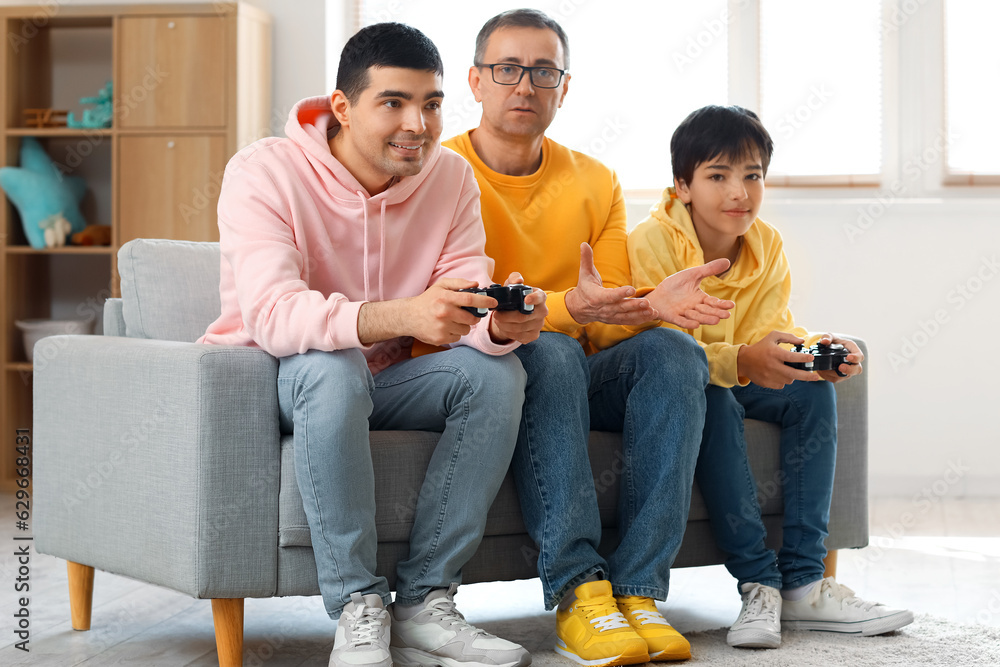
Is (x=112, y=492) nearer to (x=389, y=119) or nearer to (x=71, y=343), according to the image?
(x=71, y=343)

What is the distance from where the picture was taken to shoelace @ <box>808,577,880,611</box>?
1.77 meters

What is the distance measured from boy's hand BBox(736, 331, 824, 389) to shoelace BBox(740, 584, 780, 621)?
0.35 metres

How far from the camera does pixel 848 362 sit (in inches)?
68.1

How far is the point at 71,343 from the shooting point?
5.82ft

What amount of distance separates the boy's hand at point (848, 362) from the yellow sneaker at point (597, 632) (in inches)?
21.7

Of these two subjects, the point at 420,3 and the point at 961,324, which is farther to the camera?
the point at 420,3

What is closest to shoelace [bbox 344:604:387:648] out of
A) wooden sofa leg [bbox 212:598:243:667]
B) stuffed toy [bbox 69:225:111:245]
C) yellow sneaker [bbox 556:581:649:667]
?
wooden sofa leg [bbox 212:598:243:667]

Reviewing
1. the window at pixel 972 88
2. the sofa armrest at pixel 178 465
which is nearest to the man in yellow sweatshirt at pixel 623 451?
the sofa armrest at pixel 178 465

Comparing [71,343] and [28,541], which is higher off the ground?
[71,343]

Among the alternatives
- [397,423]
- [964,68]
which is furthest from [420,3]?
[397,423]

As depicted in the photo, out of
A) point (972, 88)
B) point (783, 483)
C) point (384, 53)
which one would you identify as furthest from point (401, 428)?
point (972, 88)

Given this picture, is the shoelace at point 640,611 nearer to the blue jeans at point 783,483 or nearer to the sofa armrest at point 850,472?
the blue jeans at point 783,483

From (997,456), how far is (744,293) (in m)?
1.75

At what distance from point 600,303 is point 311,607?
0.89 meters
